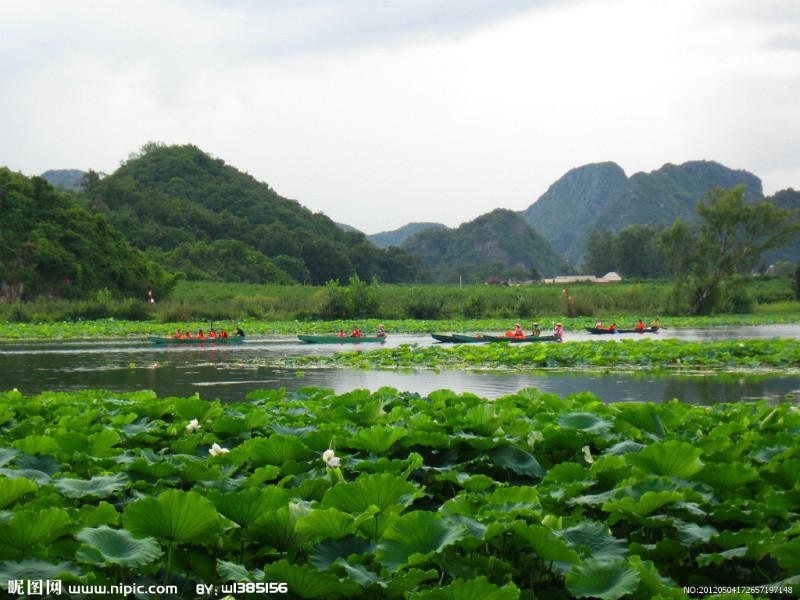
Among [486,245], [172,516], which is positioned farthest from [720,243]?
[486,245]

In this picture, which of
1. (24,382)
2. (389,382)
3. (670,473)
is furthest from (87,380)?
(670,473)

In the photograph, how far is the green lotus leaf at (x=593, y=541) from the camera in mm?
2463

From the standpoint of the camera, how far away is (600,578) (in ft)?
7.20

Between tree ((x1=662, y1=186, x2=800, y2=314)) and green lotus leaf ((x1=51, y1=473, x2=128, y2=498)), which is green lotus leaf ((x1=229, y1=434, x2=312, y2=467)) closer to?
green lotus leaf ((x1=51, y1=473, x2=128, y2=498))

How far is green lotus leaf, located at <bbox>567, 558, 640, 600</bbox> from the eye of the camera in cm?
215

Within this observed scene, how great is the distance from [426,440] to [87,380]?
1160 cm

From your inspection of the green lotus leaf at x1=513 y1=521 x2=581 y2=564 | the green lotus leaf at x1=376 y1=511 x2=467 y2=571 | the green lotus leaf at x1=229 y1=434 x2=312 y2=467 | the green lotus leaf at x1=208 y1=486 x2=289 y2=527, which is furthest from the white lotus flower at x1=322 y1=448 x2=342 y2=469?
the green lotus leaf at x1=513 y1=521 x2=581 y2=564

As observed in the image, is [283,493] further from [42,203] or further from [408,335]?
[42,203]

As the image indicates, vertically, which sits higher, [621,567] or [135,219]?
[135,219]

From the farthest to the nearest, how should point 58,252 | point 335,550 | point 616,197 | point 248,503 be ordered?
1. point 616,197
2. point 58,252
3. point 248,503
4. point 335,550

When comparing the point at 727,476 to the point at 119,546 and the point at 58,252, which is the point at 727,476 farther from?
the point at 58,252

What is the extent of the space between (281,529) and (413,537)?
42cm

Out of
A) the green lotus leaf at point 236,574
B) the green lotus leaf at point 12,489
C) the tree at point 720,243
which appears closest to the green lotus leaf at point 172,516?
the green lotus leaf at point 236,574

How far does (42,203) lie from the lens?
45844mm
